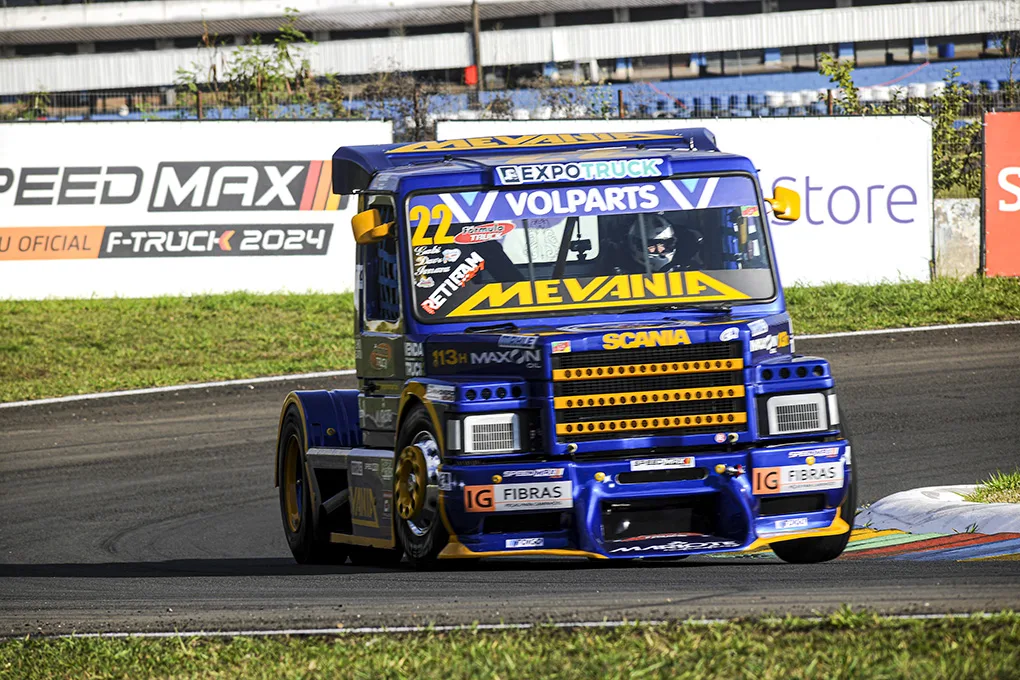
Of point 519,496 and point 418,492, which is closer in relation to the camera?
point 519,496

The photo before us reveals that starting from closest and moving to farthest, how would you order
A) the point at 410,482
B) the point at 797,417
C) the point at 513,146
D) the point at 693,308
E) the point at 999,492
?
the point at 797,417 < the point at 410,482 < the point at 693,308 < the point at 513,146 < the point at 999,492

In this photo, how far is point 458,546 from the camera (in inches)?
308

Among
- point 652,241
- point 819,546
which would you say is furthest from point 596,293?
point 819,546

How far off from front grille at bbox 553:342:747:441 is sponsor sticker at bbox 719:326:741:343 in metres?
0.03

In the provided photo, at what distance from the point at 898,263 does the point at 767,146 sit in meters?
2.68

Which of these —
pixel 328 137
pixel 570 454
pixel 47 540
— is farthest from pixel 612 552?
pixel 328 137

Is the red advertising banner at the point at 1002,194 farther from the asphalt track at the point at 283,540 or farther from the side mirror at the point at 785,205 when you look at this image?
the side mirror at the point at 785,205

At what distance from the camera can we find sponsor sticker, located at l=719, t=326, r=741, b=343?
7.88m

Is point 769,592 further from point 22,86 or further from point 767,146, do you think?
point 22,86

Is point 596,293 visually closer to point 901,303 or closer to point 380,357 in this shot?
point 380,357

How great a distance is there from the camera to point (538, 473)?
7.70 m

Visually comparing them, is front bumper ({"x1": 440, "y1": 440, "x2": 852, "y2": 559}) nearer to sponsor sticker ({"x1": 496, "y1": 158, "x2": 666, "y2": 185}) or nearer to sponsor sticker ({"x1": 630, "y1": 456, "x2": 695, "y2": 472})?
sponsor sticker ({"x1": 630, "y1": 456, "x2": 695, "y2": 472})

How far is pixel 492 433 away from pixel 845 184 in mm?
16039

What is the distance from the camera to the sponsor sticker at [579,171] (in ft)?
28.9
